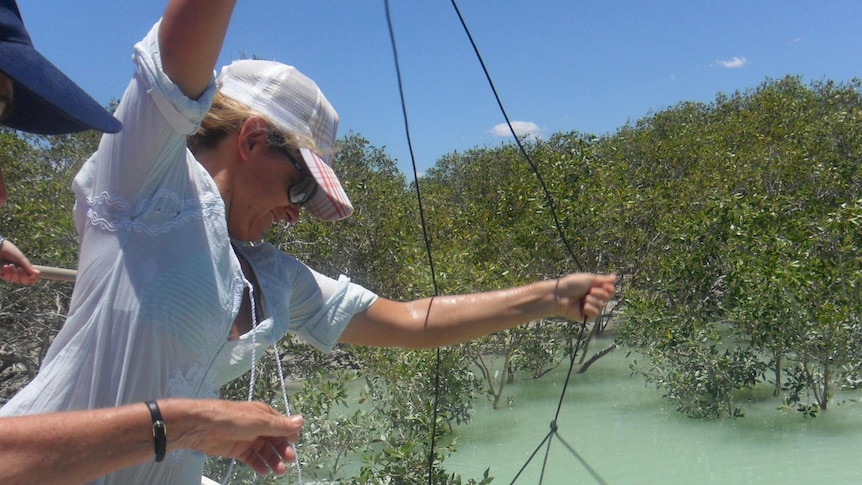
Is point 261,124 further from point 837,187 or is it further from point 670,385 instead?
point 837,187

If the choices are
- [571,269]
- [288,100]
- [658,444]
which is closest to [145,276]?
[288,100]

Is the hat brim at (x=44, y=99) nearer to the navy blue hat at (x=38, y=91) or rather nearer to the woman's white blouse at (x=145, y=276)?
the navy blue hat at (x=38, y=91)

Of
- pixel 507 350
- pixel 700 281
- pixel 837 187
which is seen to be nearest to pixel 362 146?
pixel 507 350

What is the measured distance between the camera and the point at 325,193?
1579 millimetres

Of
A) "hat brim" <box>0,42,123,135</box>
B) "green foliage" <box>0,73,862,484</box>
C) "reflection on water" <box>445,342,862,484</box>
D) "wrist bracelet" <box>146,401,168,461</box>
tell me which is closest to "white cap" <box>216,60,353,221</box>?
"hat brim" <box>0,42,123,135</box>

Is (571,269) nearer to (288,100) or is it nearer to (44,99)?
(288,100)

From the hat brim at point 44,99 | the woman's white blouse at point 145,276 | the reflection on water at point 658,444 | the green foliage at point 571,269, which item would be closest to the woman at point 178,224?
the woman's white blouse at point 145,276

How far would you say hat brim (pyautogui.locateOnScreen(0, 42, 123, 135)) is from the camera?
0.85 meters

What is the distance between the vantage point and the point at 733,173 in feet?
35.3

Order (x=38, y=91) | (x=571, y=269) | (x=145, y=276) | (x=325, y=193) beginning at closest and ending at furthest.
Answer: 1. (x=38, y=91)
2. (x=145, y=276)
3. (x=325, y=193)
4. (x=571, y=269)

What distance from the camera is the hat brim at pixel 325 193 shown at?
1477 mm

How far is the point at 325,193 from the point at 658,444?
21.1ft

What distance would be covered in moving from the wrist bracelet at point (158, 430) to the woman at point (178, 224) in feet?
0.75

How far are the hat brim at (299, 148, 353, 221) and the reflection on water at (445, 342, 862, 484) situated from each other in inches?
174
